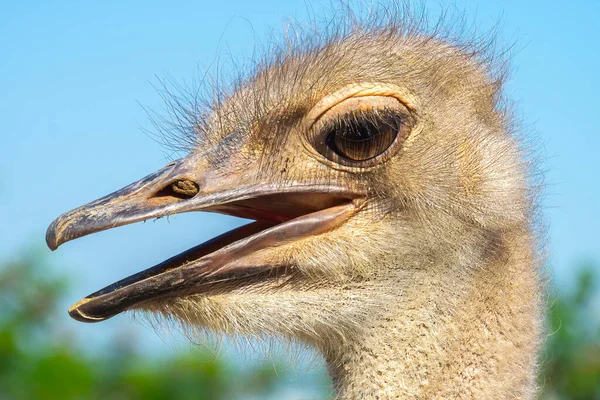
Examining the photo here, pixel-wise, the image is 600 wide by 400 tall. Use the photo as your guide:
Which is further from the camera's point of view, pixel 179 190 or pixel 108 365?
pixel 108 365

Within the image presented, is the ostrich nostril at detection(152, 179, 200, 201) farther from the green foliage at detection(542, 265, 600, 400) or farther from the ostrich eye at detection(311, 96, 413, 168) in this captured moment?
the green foliage at detection(542, 265, 600, 400)

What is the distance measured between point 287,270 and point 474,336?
678mm

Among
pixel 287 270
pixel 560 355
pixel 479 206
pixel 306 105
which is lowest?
pixel 287 270

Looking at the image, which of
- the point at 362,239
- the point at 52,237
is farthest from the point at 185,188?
the point at 362,239

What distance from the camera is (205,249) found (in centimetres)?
327

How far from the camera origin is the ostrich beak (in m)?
3.05

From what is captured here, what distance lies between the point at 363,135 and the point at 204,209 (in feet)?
1.99

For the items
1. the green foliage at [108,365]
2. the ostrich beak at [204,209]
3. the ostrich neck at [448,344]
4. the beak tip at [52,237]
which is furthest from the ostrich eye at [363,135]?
the green foliage at [108,365]

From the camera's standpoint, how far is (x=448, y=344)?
314cm

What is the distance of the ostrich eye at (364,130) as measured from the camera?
321cm

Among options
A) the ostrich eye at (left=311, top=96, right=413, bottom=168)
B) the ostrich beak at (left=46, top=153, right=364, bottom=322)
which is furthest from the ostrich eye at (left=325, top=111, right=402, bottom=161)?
the ostrich beak at (left=46, top=153, right=364, bottom=322)

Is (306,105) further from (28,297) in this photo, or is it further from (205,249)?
(28,297)

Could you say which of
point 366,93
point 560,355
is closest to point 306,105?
point 366,93

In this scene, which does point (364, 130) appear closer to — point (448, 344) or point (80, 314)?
point (448, 344)
